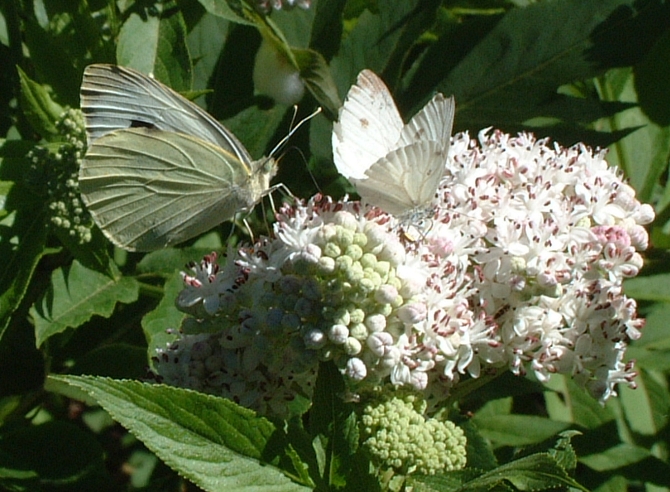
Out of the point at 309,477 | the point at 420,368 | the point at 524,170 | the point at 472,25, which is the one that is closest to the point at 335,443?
the point at 309,477

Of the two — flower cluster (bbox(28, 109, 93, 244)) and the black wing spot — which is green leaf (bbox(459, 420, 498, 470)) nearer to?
flower cluster (bbox(28, 109, 93, 244))

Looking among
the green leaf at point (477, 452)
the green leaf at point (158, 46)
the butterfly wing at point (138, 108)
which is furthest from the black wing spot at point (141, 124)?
the green leaf at point (477, 452)

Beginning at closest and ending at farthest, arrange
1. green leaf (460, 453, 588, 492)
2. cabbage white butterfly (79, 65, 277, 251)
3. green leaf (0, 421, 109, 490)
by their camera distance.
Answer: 1. green leaf (460, 453, 588, 492)
2. cabbage white butterfly (79, 65, 277, 251)
3. green leaf (0, 421, 109, 490)

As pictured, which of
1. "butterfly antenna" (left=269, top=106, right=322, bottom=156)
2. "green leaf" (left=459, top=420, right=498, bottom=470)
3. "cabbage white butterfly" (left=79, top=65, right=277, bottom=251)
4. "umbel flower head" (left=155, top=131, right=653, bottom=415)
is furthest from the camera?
"butterfly antenna" (left=269, top=106, right=322, bottom=156)

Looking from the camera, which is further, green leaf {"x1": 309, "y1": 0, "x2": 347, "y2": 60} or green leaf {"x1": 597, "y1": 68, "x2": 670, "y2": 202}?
green leaf {"x1": 597, "y1": 68, "x2": 670, "y2": 202}

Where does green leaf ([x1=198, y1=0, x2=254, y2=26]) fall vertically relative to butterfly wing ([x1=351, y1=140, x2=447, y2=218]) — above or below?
above

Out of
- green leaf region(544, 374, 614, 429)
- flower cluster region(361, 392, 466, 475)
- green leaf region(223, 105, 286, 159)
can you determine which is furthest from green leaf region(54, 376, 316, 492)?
green leaf region(544, 374, 614, 429)

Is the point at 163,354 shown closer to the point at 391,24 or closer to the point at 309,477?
the point at 309,477
